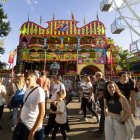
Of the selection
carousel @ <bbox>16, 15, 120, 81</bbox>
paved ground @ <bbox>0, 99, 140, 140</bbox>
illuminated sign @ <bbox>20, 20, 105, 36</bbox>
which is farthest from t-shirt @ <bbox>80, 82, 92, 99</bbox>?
illuminated sign @ <bbox>20, 20, 105, 36</bbox>

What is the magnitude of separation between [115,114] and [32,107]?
A: 1.54 metres

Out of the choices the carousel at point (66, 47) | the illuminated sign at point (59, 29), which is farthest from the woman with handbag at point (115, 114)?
the illuminated sign at point (59, 29)

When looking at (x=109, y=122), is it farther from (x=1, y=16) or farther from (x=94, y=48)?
(x=94, y=48)

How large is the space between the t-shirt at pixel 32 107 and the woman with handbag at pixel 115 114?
140 cm

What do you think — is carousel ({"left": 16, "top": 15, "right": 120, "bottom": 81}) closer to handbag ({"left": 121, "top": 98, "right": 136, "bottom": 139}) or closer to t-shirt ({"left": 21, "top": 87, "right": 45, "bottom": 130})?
handbag ({"left": 121, "top": 98, "right": 136, "bottom": 139})

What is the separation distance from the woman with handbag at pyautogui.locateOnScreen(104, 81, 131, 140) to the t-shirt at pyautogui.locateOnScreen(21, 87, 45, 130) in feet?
4.59

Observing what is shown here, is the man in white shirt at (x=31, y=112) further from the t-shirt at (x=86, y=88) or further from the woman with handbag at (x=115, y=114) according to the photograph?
the t-shirt at (x=86, y=88)

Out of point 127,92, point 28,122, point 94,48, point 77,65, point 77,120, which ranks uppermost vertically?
point 94,48

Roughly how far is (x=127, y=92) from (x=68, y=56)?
88.7ft

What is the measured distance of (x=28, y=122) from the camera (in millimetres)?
3729

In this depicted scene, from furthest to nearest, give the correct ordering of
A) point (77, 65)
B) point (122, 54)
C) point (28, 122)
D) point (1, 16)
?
point (122, 54) < point (77, 65) < point (1, 16) < point (28, 122)

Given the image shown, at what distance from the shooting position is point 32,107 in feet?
12.2

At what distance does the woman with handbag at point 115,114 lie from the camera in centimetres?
437

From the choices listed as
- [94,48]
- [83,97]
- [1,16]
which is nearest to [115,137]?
[83,97]
